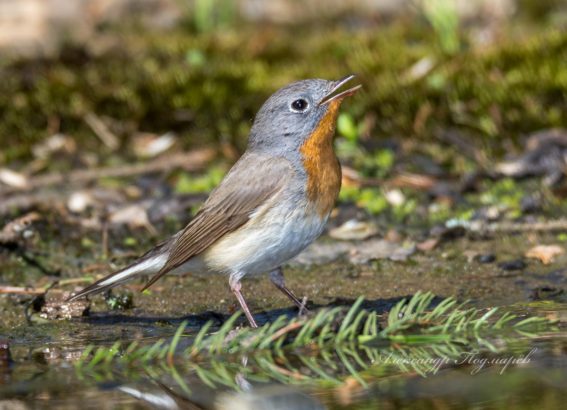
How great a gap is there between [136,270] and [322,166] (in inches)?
48.6

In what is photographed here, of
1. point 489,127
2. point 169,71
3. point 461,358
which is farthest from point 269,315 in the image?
point 169,71

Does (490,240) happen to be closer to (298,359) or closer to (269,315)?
(269,315)

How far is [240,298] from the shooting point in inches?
251

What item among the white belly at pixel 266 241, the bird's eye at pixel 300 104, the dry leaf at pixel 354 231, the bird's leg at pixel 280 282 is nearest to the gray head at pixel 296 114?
the bird's eye at pixel 300 104

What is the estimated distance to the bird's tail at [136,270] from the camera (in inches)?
248

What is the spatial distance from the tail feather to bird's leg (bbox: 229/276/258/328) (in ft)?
1.47

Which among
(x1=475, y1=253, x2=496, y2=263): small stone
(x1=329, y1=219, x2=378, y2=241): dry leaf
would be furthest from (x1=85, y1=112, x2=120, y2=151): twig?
(x1=475, y1=253, x2=496, y2=263): small stone

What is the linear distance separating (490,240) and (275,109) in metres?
1.85

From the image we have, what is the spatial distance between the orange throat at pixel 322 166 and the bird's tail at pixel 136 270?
0.96 meters

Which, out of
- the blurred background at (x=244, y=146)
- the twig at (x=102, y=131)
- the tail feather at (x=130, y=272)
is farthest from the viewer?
the twig at (x=102, y=131)

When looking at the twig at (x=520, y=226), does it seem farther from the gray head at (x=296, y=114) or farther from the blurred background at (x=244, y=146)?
the gray head at (x=296, y=114)

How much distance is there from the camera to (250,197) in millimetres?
6535

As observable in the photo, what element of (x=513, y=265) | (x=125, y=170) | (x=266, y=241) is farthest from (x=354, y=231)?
(x=125, y=170)

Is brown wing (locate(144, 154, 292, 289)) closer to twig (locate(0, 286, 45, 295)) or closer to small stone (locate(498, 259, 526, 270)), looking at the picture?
twig (locate(0, 286, 45, 295))
